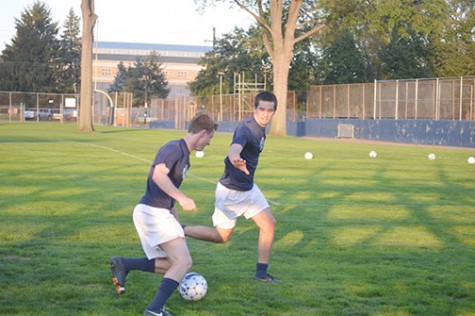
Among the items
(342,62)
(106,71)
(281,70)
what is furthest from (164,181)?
(106,71)

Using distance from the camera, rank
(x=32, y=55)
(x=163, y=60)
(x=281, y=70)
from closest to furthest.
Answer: (x=281, y=70), (x=32, y=55), (x=163, y=60)

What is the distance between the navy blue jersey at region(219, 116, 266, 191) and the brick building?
5104 inches

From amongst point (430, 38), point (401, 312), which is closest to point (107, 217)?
point (401, 312)

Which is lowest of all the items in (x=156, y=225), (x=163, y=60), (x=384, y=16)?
(x=156, y=225)

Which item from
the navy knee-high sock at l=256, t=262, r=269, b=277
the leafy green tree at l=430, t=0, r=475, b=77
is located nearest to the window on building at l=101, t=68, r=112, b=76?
the leafy green tree at l=430, t=0, r=475, b=77

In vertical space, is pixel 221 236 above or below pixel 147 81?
below

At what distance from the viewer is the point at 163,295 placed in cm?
651

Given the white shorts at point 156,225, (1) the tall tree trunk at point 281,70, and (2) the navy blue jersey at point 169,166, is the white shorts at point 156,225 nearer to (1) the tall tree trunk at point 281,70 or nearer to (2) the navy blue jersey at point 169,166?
(2) the navy blue jersey at point 169,166

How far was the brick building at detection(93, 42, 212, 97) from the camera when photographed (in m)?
146

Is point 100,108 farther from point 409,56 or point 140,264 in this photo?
point 140,264

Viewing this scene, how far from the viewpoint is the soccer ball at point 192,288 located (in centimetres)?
716

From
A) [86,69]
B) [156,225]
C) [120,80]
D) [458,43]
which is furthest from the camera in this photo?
[120,80]

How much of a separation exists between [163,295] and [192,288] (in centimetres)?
68

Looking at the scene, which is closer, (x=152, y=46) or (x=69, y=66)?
(x=69, y=66)
